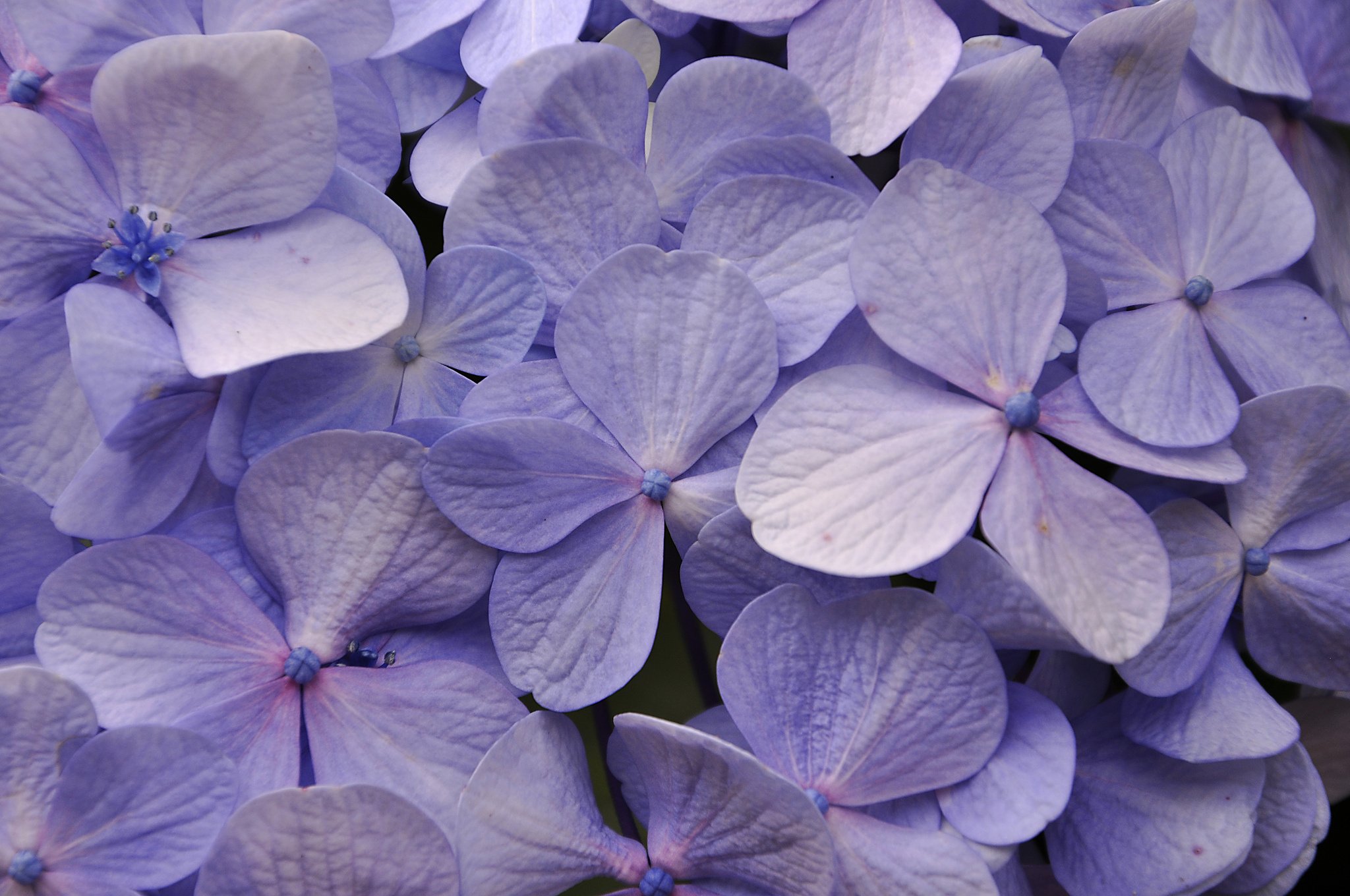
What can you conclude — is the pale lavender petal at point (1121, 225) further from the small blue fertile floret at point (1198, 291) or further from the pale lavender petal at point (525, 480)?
the pale lavender petal at point (525, 480)

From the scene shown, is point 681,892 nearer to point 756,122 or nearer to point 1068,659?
point 1068,659

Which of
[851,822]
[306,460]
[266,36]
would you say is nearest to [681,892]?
[851,822]

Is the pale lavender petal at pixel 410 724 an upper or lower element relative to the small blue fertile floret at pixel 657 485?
lower

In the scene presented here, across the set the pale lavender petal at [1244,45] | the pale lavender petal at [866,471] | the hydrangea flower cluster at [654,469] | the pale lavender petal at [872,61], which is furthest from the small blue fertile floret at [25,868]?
the pale lavender petal at [1244,45]

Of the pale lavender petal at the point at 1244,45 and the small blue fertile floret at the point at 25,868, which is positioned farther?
the pale lavender petal at the point at 1244,45

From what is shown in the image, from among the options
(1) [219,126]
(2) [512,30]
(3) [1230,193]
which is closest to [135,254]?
(1) [219,126]
